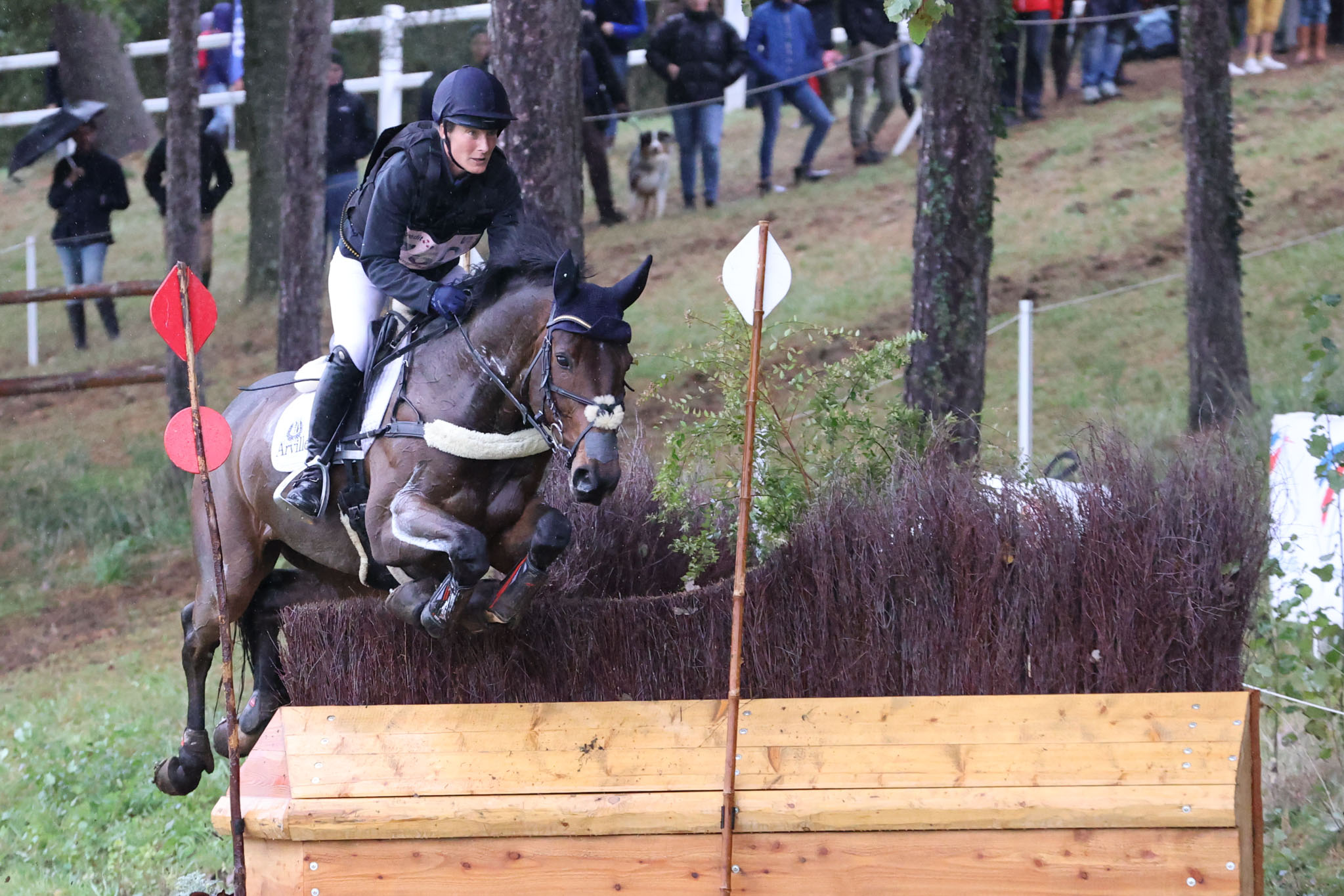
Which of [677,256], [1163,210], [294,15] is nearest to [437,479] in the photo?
[294,15]

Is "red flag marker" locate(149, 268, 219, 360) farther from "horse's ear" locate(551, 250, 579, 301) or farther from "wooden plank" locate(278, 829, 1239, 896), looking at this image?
"wooden plank" locate(278, 829, 1239, 896)

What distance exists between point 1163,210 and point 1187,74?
4448 mm

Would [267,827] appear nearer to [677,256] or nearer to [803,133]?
[677,256]

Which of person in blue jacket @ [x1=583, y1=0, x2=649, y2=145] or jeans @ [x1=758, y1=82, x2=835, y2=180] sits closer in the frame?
person in blue jacket @ [x1=583, y1=0, x2=649, y2=145]

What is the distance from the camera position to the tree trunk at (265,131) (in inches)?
499

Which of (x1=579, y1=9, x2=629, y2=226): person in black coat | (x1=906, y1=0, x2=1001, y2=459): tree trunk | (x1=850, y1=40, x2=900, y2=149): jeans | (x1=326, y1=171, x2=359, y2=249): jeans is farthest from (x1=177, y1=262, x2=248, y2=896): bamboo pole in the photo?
(x1=850, y1=40, x2=900, y2=149): jeans

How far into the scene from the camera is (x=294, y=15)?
944 cm

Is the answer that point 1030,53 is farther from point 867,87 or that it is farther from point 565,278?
point 565,278

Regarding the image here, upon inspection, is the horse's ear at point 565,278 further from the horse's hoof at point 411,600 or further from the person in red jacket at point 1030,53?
the person in red jacket at point 1030,53

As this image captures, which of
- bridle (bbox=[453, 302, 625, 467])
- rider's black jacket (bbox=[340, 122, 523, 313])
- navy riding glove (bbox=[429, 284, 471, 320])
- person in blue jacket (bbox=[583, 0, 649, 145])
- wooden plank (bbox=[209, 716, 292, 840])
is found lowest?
wooden plank (bbox=[209, 716, 292, 840])

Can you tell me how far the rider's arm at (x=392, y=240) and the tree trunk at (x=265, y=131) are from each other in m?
8.68

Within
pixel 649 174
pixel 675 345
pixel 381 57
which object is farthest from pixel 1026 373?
pixel 381 57

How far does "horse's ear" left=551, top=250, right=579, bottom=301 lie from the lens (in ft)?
12.9

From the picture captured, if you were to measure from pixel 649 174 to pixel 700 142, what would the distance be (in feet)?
1.95
